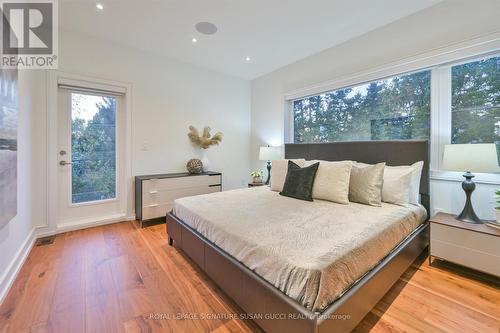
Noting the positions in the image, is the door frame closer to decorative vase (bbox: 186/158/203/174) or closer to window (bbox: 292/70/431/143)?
decorative vase (bbox: 186/158/203/174)

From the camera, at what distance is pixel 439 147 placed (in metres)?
2.43

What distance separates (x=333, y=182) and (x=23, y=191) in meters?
3.25

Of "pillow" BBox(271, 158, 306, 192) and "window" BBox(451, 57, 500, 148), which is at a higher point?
"window" BBox(451, 57, 500, 148)

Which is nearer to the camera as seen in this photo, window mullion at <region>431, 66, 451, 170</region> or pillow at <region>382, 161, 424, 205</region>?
pillow at <region>382, 161, 424, 205</region>

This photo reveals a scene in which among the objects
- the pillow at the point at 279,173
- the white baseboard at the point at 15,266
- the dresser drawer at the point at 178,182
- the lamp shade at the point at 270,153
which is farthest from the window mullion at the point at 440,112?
the white baseboard at the point at 15,266

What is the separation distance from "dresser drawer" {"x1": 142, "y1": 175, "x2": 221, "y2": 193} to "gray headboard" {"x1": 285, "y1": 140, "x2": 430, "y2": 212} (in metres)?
1.61

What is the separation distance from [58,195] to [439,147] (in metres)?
4.73

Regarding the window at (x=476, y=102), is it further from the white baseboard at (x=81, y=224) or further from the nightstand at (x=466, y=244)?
the white baseboard at (x=81, y=224)

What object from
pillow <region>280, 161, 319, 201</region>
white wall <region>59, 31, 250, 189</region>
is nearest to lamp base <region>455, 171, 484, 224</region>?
pillow <region>280, 161, 319, 201</region>

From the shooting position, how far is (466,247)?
1896mm

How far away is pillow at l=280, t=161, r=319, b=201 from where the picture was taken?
2486 mm

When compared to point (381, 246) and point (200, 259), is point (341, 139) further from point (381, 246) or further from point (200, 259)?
point (200, 259)

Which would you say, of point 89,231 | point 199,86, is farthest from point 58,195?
point 199,86

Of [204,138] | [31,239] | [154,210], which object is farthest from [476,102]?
[31,239]
